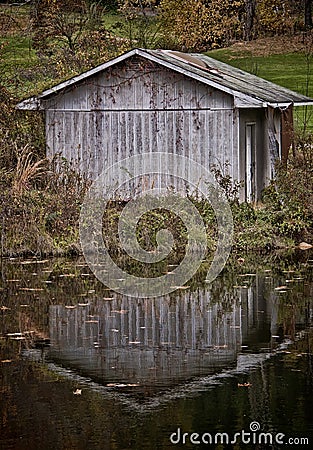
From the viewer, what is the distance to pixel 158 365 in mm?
11344

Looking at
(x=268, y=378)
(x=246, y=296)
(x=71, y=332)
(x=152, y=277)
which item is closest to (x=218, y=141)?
(x=152, y=277)

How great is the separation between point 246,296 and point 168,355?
154 inches

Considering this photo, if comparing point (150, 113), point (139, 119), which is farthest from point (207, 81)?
point (139, 119)

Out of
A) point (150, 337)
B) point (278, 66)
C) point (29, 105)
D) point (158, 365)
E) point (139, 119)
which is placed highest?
point (278, 66)

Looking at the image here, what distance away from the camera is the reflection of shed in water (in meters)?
11.1

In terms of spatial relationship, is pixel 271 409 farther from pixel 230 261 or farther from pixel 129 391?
pixel 230 261

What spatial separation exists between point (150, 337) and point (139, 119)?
12307 millimetres

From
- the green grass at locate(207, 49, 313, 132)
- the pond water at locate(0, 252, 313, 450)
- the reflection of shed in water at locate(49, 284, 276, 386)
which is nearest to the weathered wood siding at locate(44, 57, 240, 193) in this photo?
the pond water at locate(0, 252, 313, 450)

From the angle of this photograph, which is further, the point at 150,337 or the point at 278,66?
the point at 278,66

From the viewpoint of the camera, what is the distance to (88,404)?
32.1 feet

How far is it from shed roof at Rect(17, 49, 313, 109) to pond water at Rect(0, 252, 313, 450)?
6663 mm

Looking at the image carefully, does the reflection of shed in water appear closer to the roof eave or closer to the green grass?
the roof eave

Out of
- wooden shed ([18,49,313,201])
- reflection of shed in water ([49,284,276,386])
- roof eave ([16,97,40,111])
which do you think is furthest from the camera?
roof eave ([16,97,40,111])

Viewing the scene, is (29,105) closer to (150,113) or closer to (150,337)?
(150,113)
